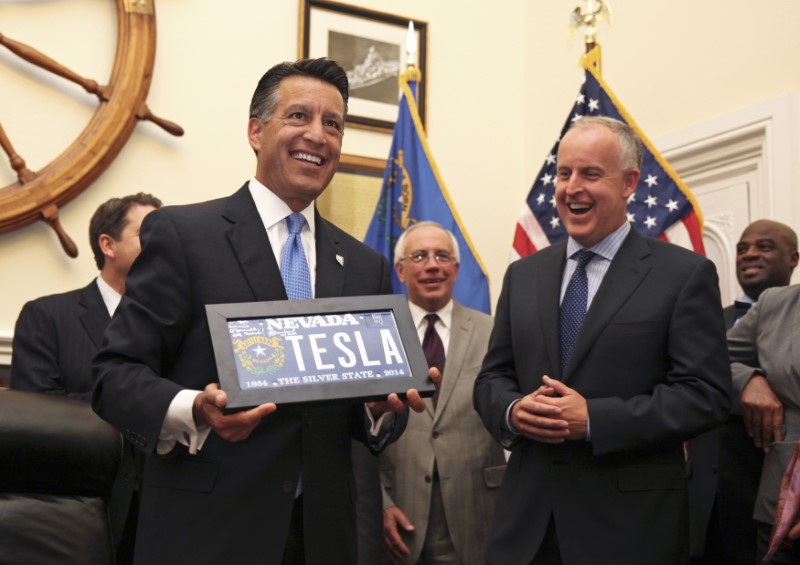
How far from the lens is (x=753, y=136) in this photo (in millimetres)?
4016

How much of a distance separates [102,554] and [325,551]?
0.46 metres

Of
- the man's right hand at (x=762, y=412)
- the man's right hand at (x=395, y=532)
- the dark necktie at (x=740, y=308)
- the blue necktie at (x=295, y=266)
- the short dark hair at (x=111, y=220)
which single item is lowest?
the man's right hand at (x=395, y=532)

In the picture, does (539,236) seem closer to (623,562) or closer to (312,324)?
(623,562)

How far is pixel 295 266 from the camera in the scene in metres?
1.90

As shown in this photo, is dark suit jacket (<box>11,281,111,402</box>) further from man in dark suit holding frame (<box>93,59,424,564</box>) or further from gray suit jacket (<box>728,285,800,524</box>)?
gray suit jacket (<box>728,285,800,524</box>)

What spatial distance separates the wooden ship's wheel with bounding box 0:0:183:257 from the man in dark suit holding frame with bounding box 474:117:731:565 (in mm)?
2348

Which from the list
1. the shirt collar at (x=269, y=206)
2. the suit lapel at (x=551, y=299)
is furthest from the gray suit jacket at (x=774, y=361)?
the shirt collar at (x=269, y=206)

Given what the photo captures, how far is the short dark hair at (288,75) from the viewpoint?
6.48ft

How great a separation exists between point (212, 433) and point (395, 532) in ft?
4.38

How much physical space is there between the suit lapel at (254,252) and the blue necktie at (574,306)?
88 centimetres

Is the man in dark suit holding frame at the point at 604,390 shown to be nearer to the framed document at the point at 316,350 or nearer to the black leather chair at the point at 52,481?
the framed document at the point at 316,350

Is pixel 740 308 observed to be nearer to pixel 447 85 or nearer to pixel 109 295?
pixel 109 295

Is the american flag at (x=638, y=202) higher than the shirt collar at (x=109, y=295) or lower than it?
higher

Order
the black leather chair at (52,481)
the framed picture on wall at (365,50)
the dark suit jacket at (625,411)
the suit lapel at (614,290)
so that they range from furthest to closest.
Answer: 1. the framed picture on wall at (365,50)
2. the suit lapel at (614,290)
3. the dark suit jacket at (625,411)
4. the black leather chair at (52,481)
